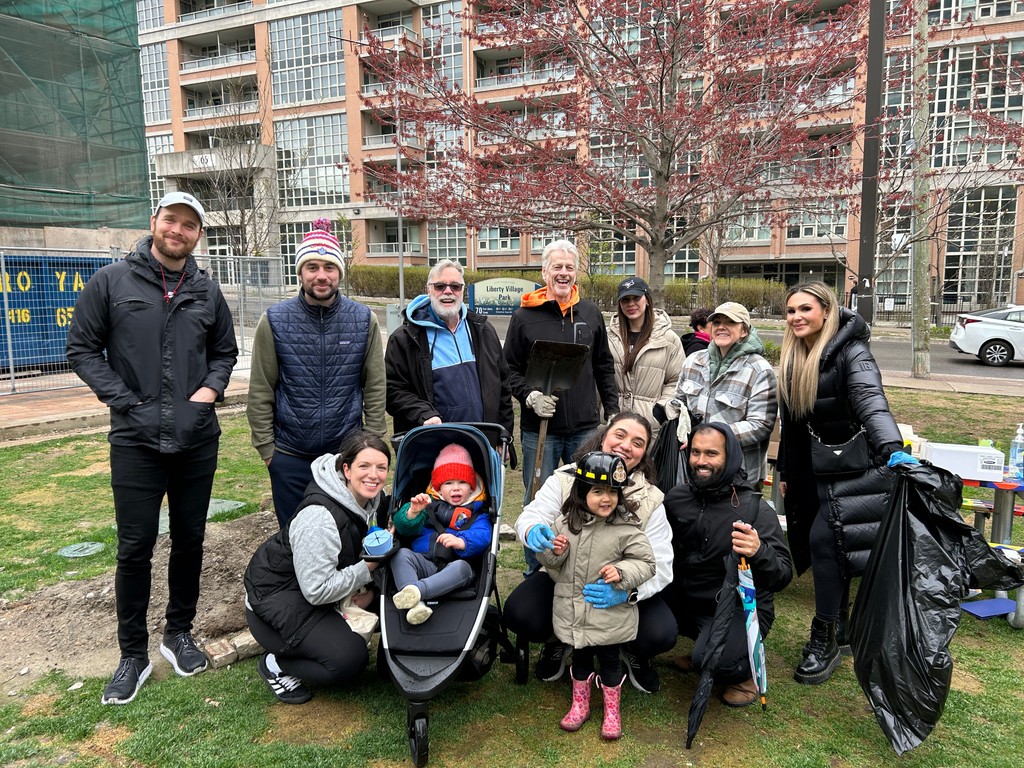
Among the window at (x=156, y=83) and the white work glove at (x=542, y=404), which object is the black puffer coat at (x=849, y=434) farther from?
the window at (x=156, y=83)

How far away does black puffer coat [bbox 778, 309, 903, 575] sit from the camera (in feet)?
10.5

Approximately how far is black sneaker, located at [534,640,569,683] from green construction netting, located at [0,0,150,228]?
1597 cm

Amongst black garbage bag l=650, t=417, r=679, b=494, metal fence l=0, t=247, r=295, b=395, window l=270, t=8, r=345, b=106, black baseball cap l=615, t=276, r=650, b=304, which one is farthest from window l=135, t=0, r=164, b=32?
black garbage bag l=650, t=417, r=679, b=494

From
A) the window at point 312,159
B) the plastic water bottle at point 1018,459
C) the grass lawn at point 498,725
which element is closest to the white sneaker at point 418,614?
the grass lawn at point 498,725

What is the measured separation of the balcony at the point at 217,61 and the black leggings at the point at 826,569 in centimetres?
4708

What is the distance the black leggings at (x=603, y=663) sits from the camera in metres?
2.92

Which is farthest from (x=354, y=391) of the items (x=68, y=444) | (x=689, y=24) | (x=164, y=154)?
(x=164, y=154)

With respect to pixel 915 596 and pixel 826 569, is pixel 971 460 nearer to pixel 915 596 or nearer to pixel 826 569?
pixel 826 569

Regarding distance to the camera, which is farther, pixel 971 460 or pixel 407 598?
pixel 971 460

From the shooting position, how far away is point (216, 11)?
42.2 meters

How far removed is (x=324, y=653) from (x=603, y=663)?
1257 millimetres

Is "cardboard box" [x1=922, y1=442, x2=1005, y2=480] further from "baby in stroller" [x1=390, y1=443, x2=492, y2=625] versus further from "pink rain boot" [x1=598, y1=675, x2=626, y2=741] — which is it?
"baby in stroller" [x1=390, y1=443, x2=492, y2=625]

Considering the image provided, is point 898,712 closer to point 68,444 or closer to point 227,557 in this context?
point 227,557

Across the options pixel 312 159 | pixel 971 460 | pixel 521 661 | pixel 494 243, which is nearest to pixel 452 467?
pixel 521 661
